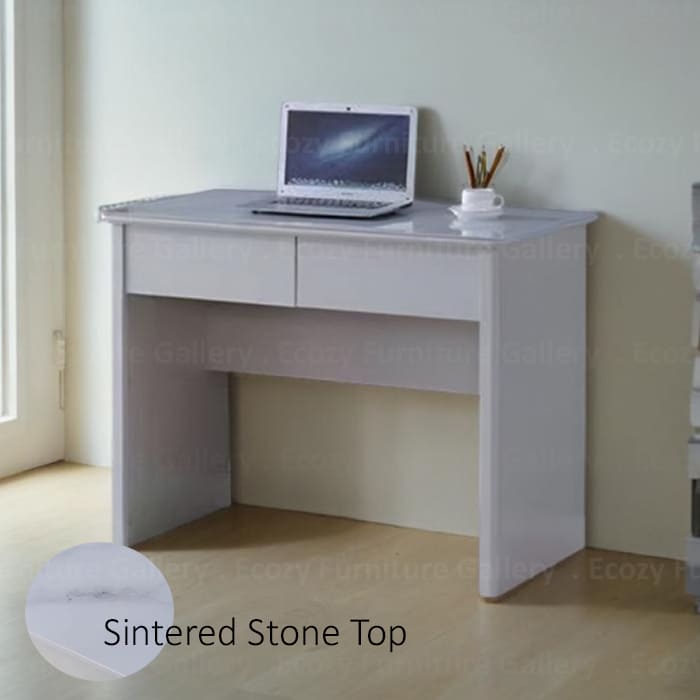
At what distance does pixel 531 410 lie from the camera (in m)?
3.68

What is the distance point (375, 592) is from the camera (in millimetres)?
3639

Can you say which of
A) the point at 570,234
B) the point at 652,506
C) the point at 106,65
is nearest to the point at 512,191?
the point at 570,234

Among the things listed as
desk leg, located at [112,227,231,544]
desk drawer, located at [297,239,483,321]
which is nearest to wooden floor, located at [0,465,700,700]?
desk leg, located at [112,227,231,544]

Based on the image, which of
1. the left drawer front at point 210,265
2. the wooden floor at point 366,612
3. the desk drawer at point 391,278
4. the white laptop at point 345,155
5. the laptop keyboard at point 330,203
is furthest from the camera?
the white laptop at point 345,155

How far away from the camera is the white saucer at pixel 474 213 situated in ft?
12.2

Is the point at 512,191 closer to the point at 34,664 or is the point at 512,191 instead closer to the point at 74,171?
the point at 74,171

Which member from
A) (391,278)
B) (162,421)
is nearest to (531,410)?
(391,278)

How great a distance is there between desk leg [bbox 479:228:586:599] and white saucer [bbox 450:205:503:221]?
0.15 metres

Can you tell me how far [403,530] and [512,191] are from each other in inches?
33.8

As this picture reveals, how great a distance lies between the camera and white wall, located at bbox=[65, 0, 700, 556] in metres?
3.77

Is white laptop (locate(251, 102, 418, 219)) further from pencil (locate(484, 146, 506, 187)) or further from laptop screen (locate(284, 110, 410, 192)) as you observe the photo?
pencil (locate(484, 146, 506, 187))

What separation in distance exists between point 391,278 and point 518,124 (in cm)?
58

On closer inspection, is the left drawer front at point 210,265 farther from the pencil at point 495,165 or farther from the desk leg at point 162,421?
the pencil at point 495,165

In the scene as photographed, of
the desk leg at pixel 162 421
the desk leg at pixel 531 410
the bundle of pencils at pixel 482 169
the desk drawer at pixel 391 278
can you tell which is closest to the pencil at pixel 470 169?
the bundle of pencils at pixel 482 169
